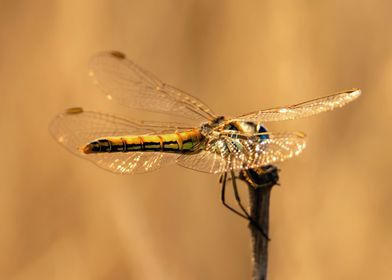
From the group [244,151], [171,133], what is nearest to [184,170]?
[171,133]

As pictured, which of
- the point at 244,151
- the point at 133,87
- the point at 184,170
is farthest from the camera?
the point at 184,170

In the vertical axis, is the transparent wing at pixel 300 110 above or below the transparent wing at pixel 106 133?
above

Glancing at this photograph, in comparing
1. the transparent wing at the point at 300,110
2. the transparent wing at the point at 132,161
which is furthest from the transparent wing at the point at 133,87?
the transparent wing at the point at 300,110

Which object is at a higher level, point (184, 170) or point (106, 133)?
point (106, 133)

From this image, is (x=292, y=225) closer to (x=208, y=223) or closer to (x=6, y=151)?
(x=208, y=223)

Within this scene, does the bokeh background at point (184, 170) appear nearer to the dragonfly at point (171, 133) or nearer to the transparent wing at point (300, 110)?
the dragonfly at point (171, 133)

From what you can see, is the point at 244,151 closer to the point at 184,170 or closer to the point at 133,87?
the point at 133,87

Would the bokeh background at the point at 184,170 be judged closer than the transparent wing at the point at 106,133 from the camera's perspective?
No

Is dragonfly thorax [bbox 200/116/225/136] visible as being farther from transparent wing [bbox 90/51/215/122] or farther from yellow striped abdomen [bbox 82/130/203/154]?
transparent wing [bbox 90/51/215/122]

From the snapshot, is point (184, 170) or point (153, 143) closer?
point (153, 143)
